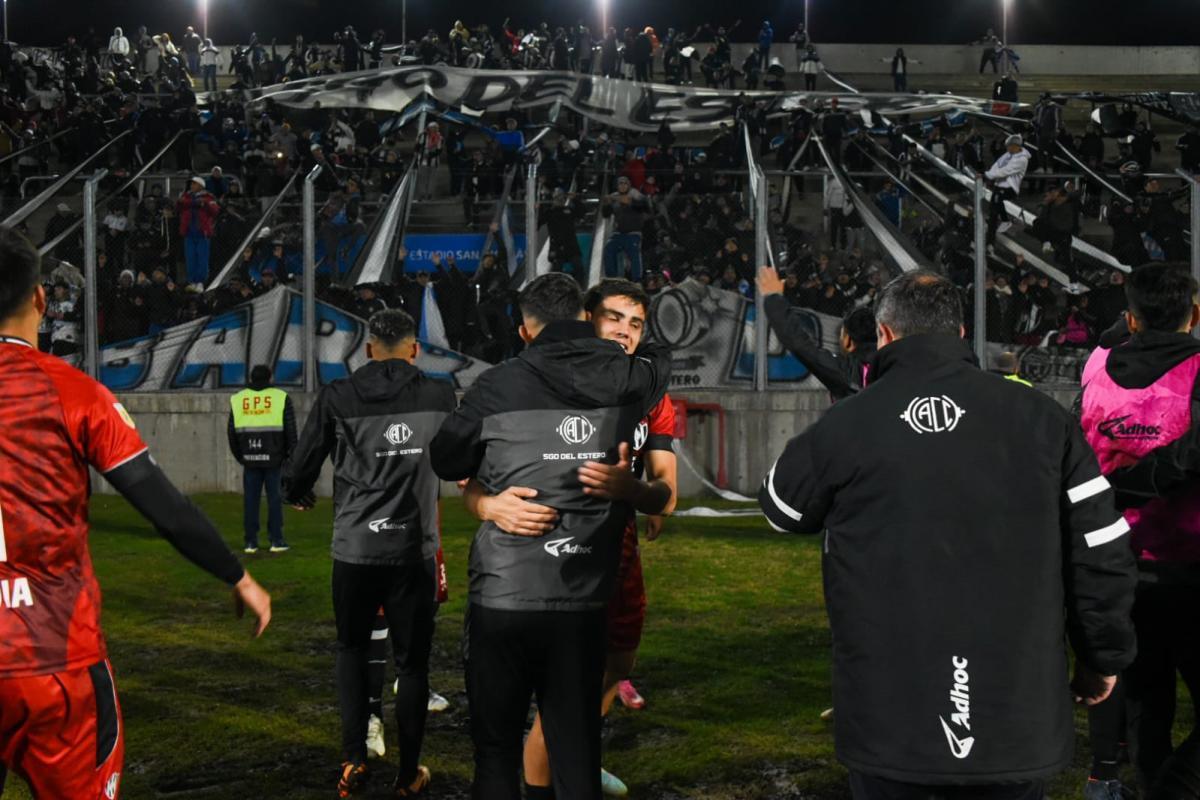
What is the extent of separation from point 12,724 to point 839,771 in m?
3.86

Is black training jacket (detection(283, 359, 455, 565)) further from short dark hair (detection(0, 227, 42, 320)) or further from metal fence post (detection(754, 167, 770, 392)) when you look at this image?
metal fence post (detection(754, 167, 770, 392))

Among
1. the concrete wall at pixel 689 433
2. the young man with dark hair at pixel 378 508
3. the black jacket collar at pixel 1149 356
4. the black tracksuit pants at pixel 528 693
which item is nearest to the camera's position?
the black tracksuit pants at pixel 528 693

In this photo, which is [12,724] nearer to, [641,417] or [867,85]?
[641,417]

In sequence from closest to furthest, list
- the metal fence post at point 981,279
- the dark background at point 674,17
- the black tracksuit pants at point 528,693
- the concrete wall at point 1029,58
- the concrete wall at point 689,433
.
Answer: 1. the black tracksuit pants at point 528,693
2. the metal fence post at point 981,279
3. the concrete wall at point 689,433
4. the concrete wall at point 1029,58
5. the dark background at point 674,17

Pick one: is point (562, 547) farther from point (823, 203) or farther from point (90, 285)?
point (90, 285)

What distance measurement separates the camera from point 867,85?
1693 inches

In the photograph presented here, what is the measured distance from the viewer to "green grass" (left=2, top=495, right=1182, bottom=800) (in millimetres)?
5992

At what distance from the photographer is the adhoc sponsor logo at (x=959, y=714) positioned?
3.05m

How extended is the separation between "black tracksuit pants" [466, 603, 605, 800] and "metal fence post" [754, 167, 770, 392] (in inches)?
464

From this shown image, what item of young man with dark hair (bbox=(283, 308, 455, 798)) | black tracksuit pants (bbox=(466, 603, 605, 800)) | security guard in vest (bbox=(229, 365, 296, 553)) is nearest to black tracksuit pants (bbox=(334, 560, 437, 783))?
young man with dark hair (bbox=(283, 308, 455, 798))

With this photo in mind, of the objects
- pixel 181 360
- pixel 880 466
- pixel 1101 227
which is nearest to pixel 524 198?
pixel 181 360

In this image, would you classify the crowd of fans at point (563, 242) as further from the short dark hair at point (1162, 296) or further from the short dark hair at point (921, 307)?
the short dark hair at point (921, 307)

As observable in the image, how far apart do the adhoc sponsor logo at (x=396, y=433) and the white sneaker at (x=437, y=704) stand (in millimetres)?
1960

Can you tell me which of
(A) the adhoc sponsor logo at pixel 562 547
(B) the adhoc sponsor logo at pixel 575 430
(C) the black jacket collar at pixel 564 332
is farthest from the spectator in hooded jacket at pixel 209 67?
(A) the adhoc sponsor logo at pixel 562 547
